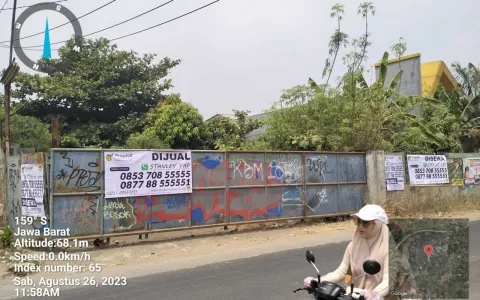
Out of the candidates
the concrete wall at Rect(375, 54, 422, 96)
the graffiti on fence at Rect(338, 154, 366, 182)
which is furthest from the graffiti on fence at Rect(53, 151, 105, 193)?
the concrete wall at Rect(375, 54, 422, 96)

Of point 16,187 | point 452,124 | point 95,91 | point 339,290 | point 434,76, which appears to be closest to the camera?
point 339,290

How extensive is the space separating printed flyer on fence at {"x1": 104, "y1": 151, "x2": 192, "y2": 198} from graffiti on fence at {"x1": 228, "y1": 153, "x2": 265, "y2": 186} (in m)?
1.21

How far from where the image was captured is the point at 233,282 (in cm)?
680

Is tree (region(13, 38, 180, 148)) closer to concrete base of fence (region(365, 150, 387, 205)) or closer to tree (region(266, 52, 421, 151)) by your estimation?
tree (region(266, 52, 421, 151))

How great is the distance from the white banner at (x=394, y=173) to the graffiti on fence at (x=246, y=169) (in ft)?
16.2

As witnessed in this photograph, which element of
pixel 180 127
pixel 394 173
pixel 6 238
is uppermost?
pixel 180 127

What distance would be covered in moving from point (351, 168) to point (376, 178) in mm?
1017

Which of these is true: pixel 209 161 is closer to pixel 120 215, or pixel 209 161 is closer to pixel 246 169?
pixel 246 169

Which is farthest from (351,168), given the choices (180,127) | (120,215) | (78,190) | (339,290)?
(339,290)

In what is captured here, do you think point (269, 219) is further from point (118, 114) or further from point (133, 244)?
point (118, 114)

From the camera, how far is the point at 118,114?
2625 cm

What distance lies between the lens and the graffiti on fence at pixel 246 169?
11.1 metres

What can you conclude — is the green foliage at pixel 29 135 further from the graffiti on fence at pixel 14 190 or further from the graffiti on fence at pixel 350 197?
the graffiti on fence at pixel 350 197

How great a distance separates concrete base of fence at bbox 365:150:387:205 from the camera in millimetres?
13859
